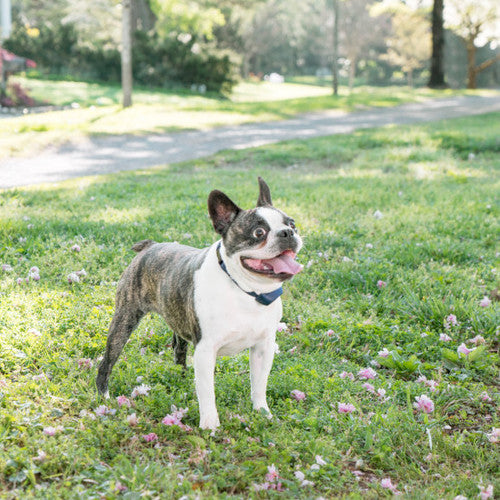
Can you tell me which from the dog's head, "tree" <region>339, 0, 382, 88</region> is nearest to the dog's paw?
the dog's head

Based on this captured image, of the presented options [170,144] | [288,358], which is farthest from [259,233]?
[170,144]

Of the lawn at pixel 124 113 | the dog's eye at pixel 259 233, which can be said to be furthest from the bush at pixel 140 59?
the dog's eye at pixel 259 233

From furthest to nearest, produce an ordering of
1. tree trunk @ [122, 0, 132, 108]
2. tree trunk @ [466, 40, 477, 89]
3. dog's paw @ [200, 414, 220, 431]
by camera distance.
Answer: tree trunk @ [466, 40, 477, 89] < tree trunk @ [122, 0, 132, 108] < dog's paw @ [200, 414, 220, 431]

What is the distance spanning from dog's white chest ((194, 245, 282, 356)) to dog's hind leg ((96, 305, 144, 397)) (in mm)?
756

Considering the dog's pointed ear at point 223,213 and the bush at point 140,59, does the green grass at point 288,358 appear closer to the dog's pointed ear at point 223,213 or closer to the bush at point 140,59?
the dog's pointed ear at point 223,213

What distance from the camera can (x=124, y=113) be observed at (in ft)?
57.4

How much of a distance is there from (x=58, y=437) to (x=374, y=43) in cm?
5526

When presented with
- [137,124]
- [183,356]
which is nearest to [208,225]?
[183,356]

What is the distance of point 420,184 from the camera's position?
9.79 m

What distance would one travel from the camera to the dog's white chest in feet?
10.9

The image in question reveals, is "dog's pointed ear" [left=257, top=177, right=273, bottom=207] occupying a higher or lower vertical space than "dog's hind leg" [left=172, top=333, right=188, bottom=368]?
higher

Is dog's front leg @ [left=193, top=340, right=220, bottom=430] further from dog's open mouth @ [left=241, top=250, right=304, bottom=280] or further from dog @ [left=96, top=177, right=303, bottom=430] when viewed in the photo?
dog's open mouth @ [left=241, top=250, right=304, bottom=280]

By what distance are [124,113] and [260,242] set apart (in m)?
15.3

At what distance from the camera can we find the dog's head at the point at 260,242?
3205mm
